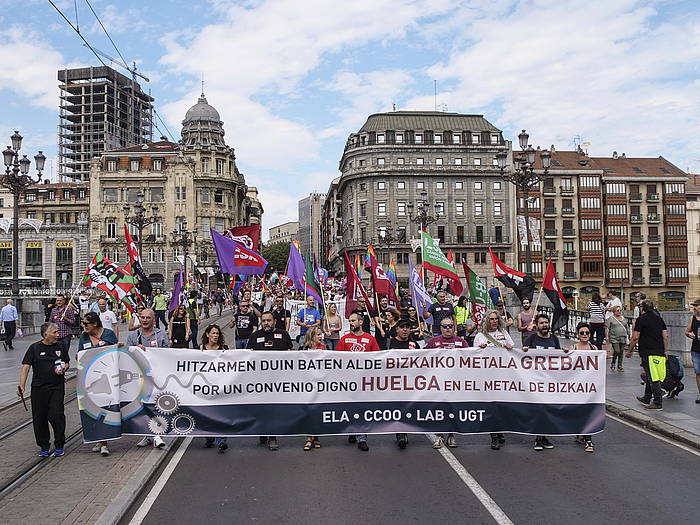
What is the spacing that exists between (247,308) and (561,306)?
6.01 m

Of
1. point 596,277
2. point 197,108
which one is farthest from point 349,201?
point 596,277

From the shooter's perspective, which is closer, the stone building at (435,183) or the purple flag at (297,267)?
the purple flag at (297,267)

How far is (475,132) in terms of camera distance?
86.0 meters

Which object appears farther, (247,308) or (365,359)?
(247,308)

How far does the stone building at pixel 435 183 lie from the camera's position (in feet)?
277

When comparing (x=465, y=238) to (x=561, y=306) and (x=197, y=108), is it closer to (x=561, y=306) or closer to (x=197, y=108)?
(x=197, y=108)

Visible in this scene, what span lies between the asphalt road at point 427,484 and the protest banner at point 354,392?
34 cm

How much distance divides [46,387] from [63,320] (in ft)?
21.3

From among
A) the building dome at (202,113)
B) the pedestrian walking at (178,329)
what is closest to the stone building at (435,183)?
the building dome at (202,113)

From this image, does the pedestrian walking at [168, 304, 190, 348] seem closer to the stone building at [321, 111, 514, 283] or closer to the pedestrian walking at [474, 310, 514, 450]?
the pedestrian walking at [474, 310, 514, 450]

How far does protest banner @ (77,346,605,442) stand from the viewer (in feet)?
27.2

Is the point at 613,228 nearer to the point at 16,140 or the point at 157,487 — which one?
the point at 16,140

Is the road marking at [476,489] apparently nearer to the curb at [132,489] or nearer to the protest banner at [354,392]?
the protest banner at [354,392]

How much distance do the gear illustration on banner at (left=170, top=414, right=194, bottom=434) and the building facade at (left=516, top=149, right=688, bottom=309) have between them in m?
74.6
